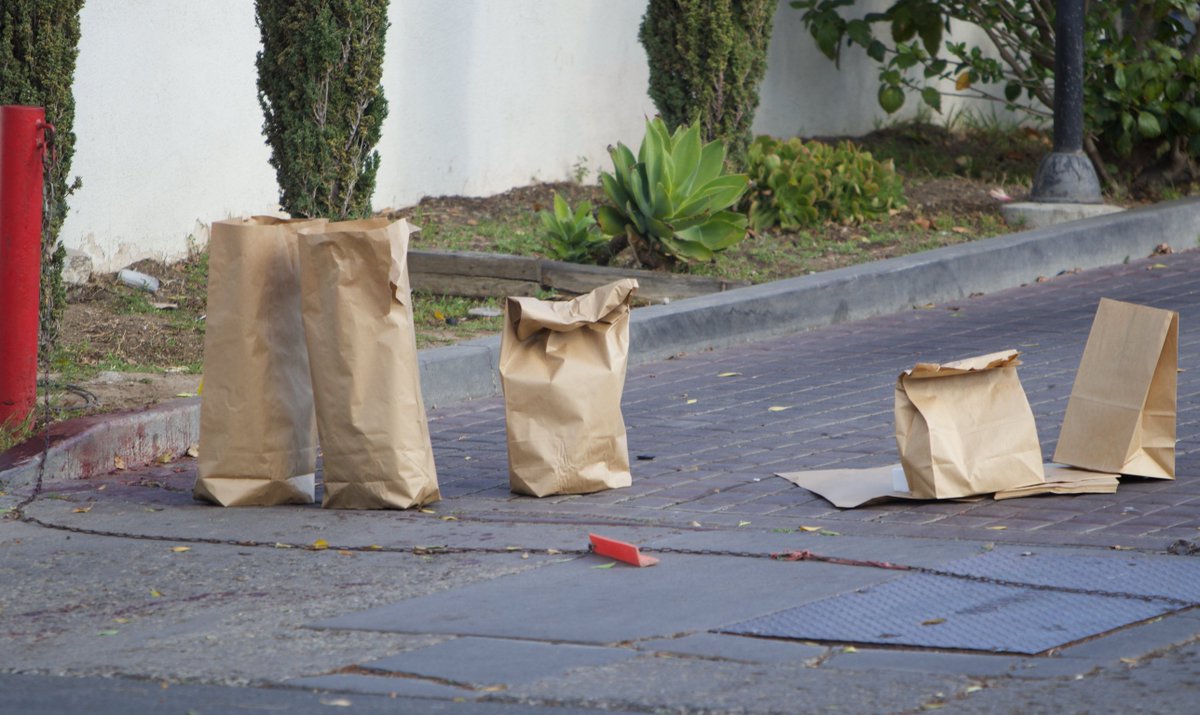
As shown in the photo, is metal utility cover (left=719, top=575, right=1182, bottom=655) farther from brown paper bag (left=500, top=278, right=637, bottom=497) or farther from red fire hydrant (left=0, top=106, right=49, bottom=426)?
red fire hydrant (left=0, top=106, right=49, bottom=426)

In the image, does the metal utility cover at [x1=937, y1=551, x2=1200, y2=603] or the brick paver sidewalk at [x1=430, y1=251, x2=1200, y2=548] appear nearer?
the metal utility cover at [x1=937, y1=551, x2=1200, y2=603]

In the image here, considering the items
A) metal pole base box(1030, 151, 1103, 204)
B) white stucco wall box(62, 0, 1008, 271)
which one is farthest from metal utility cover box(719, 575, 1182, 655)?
metal pole base box(1030, 151, 1103, 204)

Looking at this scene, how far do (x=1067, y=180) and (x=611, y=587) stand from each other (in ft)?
25.9

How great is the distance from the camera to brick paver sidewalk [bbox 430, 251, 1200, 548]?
5270 mm

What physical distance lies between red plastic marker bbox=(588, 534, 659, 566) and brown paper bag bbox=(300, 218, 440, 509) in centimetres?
88

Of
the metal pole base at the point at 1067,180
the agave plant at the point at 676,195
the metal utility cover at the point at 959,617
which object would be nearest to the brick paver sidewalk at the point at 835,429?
the metal utility cover at the point at 959,617

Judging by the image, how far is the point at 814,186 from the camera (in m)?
11.1

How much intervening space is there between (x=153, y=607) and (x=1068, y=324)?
5861mm

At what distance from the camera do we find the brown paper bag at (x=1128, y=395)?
216 inches

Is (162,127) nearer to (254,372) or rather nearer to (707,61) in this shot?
(707,61)

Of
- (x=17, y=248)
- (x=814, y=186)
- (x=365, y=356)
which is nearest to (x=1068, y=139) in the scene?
(x=814, y=186)

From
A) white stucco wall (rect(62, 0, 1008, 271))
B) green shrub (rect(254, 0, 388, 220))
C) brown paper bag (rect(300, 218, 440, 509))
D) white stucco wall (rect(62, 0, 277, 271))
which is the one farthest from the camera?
white stucco wall (rect(62, 0, 1008, 271))

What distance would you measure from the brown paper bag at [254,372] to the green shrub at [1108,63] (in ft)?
24.9

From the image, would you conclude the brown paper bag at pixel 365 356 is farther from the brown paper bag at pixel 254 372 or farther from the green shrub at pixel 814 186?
the green shrub at pixel 814 186
